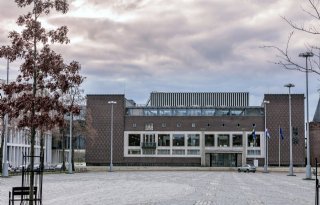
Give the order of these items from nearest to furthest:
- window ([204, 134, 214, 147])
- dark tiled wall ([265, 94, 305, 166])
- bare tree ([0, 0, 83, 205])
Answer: bare tree ([0, 0, 83, 205]), dark tiled wall ([265, 94, 305, 166]), window ([204, 134, 214, 147])

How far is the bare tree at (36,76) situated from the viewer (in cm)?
1606

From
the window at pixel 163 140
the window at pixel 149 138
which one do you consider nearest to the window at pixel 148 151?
the window at pixel 149 138

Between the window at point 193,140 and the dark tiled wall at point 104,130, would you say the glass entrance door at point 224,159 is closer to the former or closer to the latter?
the window at point 193,140

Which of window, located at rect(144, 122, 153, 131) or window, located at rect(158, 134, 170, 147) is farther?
window, located at rect(144, 122, 153, 131)

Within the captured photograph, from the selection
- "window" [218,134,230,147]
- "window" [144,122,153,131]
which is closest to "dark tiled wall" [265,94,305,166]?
"window" [218,134,230,147]

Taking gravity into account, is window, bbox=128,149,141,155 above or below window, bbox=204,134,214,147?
below

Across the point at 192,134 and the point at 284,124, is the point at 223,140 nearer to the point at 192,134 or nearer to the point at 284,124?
the point at 192,134

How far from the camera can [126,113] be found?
119 meters

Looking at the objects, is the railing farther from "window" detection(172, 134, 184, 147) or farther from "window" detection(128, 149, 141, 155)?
"window" detection(172, 134, 184, 147)

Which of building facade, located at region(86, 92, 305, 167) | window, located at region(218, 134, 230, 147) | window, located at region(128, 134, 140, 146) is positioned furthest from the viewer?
window, located at region(128, 134, 140, 146)

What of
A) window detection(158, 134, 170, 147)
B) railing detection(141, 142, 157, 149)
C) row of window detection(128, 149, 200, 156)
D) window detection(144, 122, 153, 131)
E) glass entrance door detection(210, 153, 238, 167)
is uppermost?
window detection(144, 122, 153, 131)

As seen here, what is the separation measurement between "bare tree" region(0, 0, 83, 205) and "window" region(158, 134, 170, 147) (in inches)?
3903

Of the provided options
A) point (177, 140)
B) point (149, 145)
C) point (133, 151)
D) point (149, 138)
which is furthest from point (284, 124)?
point (133, 151)

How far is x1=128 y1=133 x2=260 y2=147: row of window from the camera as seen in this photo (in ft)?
378
